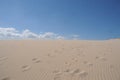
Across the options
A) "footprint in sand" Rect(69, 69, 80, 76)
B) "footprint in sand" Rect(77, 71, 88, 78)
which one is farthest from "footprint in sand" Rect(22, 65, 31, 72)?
"footprint in sand" Rect(77, 71, 88, 78)

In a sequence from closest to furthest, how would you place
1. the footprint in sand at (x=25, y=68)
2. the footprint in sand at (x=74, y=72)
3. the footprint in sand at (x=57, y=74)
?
the footprint in sand at (x=57, y=74) → the footprint in sand at (x=74, y=72) → the footprint in sand at (x=25, y=68)

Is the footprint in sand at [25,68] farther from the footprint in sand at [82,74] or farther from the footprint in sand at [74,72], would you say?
the footprint in sand at [82,74]

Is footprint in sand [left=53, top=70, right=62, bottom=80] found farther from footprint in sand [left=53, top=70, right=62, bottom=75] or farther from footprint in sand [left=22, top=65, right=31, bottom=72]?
footprint in sand [left=22, top=65, right=31, bottom=72]

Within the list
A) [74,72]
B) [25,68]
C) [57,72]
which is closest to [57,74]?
[57,72]

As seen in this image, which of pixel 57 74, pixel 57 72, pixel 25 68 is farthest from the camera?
pixel 25 68

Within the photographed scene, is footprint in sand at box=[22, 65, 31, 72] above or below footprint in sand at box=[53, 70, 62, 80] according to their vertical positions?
above

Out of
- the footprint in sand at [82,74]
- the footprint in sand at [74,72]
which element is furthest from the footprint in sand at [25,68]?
the footprint in sand at [82,74]

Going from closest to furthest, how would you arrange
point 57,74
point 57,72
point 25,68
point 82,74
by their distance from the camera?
point 82,74, point 57,74, point 57,72, point 25,68

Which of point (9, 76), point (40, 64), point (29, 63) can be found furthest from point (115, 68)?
point (9, 76)

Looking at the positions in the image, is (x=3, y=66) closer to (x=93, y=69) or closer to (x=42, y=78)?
(x=42, y=78)

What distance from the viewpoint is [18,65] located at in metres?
5.49

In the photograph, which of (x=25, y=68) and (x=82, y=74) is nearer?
(x=82, y=74)

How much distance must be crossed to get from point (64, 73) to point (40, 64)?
161 centimetres

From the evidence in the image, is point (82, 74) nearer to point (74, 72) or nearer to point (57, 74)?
point (74, 72)
